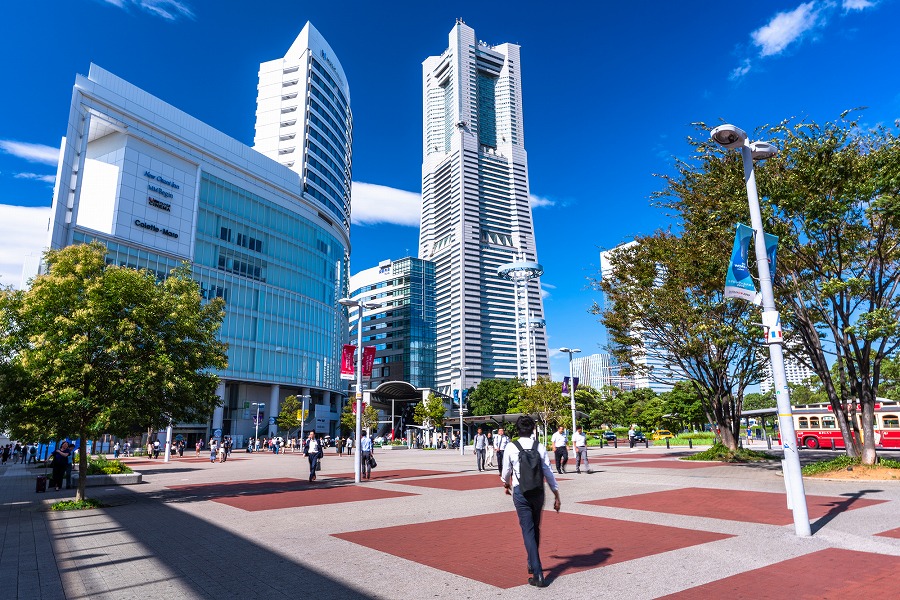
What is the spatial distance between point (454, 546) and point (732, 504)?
298 inches

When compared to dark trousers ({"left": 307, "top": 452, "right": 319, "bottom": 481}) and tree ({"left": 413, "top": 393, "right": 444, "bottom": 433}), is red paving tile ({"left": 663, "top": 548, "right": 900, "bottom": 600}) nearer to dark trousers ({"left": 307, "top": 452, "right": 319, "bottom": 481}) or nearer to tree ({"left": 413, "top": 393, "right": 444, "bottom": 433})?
dark trousers ({"left": 307, "top": 452, "right": 319, "bottom": 481})

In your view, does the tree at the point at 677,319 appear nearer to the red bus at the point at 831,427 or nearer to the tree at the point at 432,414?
the red bus at the point at 831,427

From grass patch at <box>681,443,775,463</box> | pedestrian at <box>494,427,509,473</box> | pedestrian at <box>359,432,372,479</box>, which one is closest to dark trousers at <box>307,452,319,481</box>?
pedestrian at <box>359,432,372,479</box>

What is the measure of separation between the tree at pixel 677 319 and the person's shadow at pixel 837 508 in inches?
316

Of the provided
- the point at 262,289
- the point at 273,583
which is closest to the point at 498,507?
the point at 273,583

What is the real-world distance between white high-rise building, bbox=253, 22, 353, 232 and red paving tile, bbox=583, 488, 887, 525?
78333mm

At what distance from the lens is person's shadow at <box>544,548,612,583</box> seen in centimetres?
696

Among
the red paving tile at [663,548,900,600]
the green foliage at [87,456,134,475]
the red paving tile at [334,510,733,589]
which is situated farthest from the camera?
the green foliage at [87,456,134,475]

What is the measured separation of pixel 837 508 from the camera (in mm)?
11453

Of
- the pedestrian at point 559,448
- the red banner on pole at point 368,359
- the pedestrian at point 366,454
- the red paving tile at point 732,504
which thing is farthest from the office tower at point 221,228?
the red paving tile at point 732,504

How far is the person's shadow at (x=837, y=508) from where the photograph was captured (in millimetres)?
9562

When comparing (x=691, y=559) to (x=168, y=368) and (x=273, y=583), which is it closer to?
(x=273, y=583)

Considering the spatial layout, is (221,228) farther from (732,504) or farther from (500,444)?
(732,504)

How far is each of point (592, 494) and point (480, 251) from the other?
18195 cm
